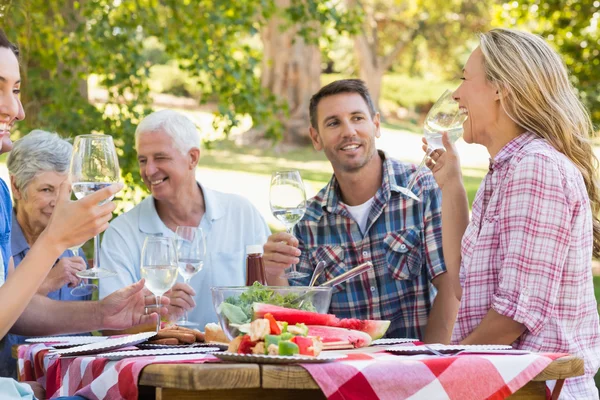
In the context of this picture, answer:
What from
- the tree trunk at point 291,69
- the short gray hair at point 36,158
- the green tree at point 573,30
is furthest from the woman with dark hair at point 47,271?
the tree trunk at point 291,69

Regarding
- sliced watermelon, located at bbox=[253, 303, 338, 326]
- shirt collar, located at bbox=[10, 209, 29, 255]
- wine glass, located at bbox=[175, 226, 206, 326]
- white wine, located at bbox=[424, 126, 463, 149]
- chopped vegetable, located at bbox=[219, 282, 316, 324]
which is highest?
white wine, located at bbox=[424, 126, 463, 149]

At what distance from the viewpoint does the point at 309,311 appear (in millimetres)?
2939

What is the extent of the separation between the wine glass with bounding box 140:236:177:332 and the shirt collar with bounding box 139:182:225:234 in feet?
5.21

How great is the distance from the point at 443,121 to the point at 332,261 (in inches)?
46.5

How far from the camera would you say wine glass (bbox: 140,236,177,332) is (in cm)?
317

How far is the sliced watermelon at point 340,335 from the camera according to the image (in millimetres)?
2814

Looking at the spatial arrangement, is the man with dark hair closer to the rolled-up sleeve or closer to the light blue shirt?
the light blue shirt

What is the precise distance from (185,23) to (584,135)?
17.2 feet

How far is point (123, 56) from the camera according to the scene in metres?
7.64

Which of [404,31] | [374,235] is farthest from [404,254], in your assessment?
[404,31]

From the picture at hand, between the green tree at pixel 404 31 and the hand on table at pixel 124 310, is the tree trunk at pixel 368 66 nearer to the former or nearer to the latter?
the green tree at pixel 404 31

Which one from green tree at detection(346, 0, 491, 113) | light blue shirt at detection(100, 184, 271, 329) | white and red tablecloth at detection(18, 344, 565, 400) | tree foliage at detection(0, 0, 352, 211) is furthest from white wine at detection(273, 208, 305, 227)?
green tree at detection(346, 0, 491, 113)

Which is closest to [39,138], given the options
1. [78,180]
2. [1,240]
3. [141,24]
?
[1,240]

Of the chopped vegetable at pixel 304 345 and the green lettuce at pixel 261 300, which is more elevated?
the green lettuce at pixel 261 300
